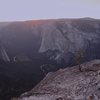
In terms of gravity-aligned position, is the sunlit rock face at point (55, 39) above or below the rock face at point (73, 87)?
below

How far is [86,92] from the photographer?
487 inches

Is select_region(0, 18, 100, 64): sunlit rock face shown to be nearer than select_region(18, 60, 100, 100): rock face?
No

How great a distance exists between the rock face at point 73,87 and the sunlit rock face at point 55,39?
228 feet

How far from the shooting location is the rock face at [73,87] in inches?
487

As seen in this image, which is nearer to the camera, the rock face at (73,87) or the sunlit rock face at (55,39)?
the rock face at (73,87)

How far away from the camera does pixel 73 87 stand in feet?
42.5

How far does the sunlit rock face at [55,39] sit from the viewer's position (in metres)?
85.6

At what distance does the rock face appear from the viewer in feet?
40.6

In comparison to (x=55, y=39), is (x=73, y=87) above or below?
above

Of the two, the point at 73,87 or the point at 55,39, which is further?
the point at 55,39

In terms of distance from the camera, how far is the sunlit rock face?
85562 millimetres

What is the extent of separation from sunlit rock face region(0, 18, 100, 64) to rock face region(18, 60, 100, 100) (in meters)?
69.6

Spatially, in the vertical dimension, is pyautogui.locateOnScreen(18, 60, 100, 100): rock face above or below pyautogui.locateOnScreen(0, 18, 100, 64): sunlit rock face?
above

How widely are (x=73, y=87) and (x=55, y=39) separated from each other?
75.9 m
